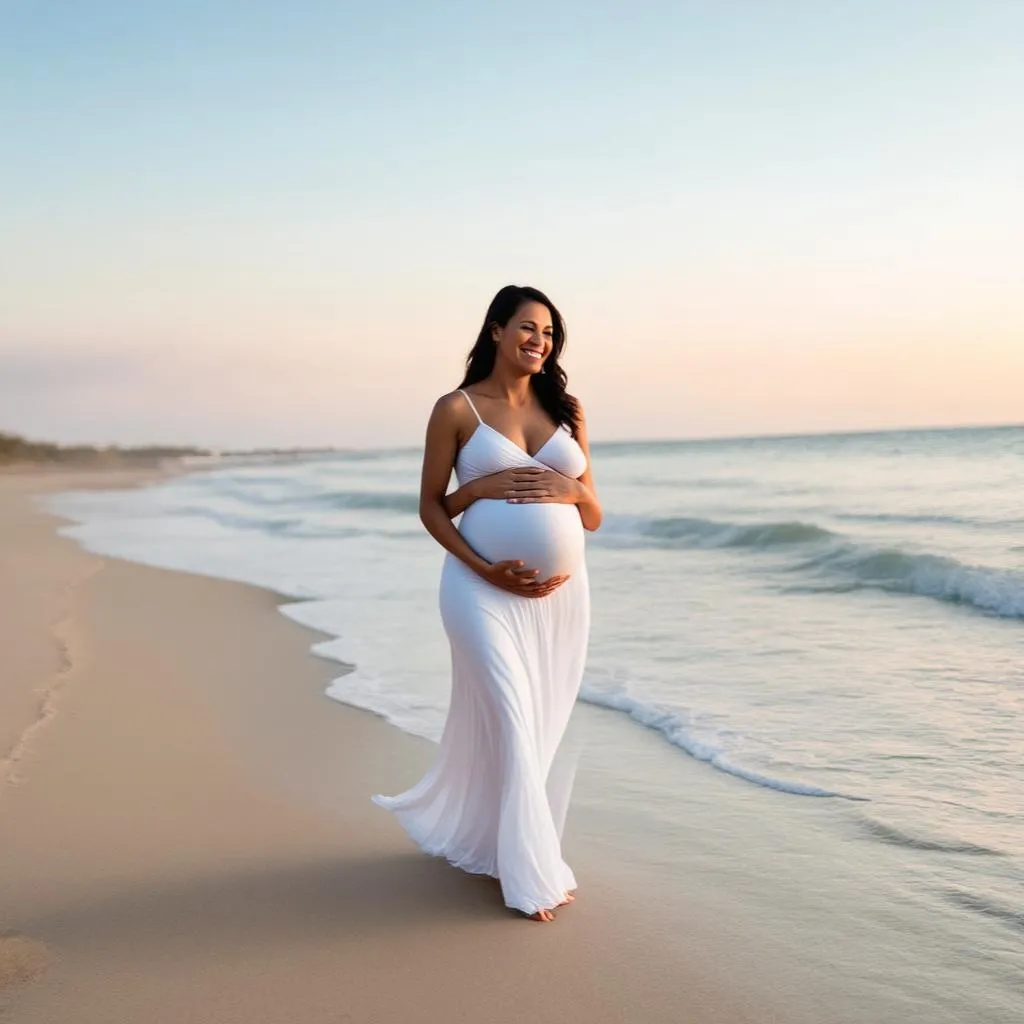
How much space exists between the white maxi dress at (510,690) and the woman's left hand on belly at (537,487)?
0.09ft

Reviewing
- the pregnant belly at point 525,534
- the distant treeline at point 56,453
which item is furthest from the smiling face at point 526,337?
the distant treeline at point 56,453

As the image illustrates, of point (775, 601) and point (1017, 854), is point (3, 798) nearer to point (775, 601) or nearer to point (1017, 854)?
point (1017, 854)

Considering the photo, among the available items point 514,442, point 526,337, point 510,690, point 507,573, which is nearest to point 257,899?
point 510,690

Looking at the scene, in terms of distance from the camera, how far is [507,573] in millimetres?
4078

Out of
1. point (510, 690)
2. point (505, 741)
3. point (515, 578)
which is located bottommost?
point (505, 741)

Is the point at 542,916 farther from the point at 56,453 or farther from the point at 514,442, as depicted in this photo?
the point at 56,453

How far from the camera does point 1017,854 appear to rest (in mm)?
4418

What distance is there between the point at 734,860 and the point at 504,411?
6.39 feet

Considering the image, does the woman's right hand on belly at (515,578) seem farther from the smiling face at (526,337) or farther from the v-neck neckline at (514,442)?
the smiling face at (526,337)

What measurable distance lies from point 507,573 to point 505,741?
0.59 meters

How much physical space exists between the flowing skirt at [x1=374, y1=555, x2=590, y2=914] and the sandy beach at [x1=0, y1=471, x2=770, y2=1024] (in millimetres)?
142

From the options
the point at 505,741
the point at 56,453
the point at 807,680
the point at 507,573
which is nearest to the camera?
the point at 505,741

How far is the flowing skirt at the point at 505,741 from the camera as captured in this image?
391 centimetres

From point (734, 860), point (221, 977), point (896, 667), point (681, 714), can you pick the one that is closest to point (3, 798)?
point (221, 977)
